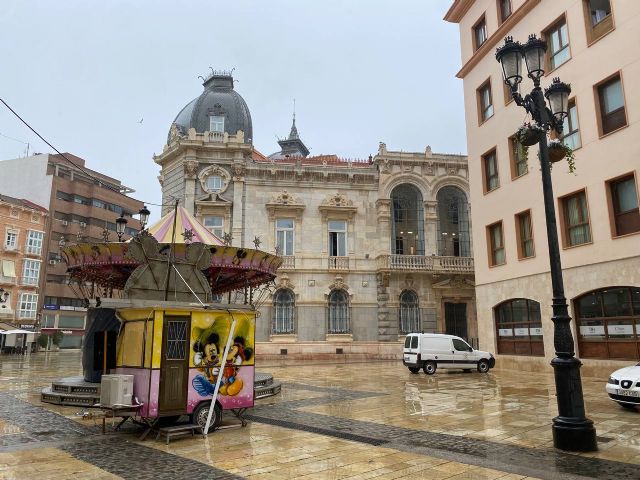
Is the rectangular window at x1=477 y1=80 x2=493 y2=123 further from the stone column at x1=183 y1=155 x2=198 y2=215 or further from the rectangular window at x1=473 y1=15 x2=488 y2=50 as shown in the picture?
the stone column at x1=183 y1=155 x2=198 y2=215

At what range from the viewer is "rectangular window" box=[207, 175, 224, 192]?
106ft

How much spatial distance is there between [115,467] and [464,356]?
1753 centimetres

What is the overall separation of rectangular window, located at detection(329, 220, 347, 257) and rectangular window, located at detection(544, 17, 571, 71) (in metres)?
16.5

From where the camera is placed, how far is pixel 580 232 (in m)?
18.4

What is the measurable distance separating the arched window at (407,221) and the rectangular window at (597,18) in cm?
1723

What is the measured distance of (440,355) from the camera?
21219 millimetres

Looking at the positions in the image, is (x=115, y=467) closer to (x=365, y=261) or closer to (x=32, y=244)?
(x=365, y=261)

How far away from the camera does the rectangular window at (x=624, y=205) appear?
16297 millimetres

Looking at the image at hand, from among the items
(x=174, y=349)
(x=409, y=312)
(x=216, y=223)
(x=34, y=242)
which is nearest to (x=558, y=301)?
(x=174, y=349)

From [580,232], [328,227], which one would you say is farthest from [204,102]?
[580,232]

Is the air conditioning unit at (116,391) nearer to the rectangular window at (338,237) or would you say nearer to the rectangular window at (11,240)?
the rectangular window at (338,237)

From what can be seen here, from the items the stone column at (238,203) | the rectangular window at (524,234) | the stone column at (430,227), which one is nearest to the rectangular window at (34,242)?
the stone column at (238,203)

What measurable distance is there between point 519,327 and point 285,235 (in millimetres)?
16407

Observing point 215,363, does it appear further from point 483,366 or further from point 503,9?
point 503,9
